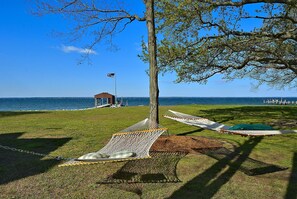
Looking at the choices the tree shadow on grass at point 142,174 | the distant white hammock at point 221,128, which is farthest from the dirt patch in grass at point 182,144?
the distant white hammock at point 221,128

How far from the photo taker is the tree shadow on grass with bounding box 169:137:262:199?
15.9 feet

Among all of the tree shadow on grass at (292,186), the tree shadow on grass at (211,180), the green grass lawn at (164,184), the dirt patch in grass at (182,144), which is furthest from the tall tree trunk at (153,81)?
the tree shadow on grass at (292,186)

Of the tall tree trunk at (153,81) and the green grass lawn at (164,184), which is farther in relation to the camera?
the tall tree trunk at (153,81)

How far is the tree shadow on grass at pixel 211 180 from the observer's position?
15.9 feet

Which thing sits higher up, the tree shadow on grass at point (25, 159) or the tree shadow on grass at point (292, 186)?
the tree shadow on grass at point (25, 159)

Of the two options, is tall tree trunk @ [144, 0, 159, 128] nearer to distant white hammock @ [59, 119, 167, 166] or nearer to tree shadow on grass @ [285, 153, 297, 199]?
distant white hammock @ [59, 119, 167, 166]

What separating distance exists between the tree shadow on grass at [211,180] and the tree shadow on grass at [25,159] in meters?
3.15

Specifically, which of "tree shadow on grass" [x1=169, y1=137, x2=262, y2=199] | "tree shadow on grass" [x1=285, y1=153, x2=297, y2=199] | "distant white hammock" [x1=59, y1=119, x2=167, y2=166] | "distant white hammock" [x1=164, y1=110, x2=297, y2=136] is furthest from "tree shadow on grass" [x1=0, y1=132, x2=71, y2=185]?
"distant white hammock" [x1=164, y1=110, x2=297, y2=136]

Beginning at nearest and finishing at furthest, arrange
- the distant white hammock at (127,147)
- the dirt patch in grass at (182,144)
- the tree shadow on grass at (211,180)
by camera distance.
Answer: the tree shadow on grass at (211,180)
the distant white hammock at (127,147)
the dirt patch in grass at (182,144)

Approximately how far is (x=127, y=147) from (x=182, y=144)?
88.5 inches

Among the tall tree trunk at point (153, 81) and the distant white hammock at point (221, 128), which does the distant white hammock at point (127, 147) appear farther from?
the distant white hammock at point (221, 128)

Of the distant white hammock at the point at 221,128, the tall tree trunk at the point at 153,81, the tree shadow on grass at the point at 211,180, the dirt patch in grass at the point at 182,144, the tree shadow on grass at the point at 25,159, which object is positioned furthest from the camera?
the distant white hammock at the point at 221,128

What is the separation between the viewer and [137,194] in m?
4.83

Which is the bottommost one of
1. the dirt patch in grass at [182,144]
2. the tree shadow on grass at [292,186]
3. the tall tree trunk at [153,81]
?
the tree shadow on grass at [292,186]
